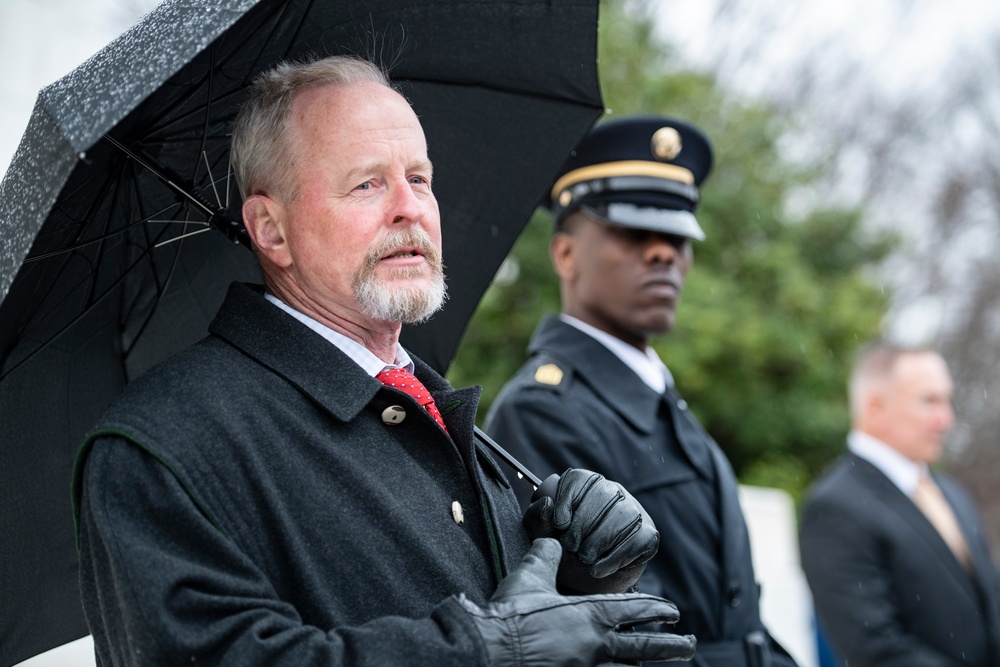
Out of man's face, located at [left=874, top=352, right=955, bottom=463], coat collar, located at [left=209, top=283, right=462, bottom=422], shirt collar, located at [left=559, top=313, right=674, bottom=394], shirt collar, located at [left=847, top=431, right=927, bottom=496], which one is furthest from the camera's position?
man's face, located at [left=874, top=352, right=955, bottom=463]

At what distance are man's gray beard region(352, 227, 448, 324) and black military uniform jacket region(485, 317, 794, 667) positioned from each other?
1.07 meters

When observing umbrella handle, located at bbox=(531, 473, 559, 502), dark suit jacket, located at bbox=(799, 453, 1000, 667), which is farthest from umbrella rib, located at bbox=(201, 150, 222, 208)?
dark suit jacket, located at bbox=(799, 453, 1000, 667)

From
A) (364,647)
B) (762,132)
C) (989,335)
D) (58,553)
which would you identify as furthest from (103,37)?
(989,335)

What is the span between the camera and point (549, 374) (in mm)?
3783

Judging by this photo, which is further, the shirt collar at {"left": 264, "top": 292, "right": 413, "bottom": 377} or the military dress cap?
the military dress cap

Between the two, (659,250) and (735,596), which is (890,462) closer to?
(659,250)

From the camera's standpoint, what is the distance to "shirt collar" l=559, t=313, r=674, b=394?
3.92m

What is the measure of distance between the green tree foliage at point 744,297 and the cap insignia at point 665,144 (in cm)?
474

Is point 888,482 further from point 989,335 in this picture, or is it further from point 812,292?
point 989,335

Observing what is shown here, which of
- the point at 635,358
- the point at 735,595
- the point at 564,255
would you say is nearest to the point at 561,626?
the point at 735,595

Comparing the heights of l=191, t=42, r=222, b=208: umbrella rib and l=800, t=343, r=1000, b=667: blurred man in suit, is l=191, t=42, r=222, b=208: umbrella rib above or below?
above

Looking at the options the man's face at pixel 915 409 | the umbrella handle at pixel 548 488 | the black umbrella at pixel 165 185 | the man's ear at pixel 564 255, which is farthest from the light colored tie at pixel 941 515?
the umbrella handle at pixel 548 488

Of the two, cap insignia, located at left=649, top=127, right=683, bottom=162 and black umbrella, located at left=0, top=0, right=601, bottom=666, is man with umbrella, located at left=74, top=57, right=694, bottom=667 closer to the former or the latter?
black umbrella, located at left=0, top=0, right=601, bottom=666

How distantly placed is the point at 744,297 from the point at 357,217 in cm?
830
